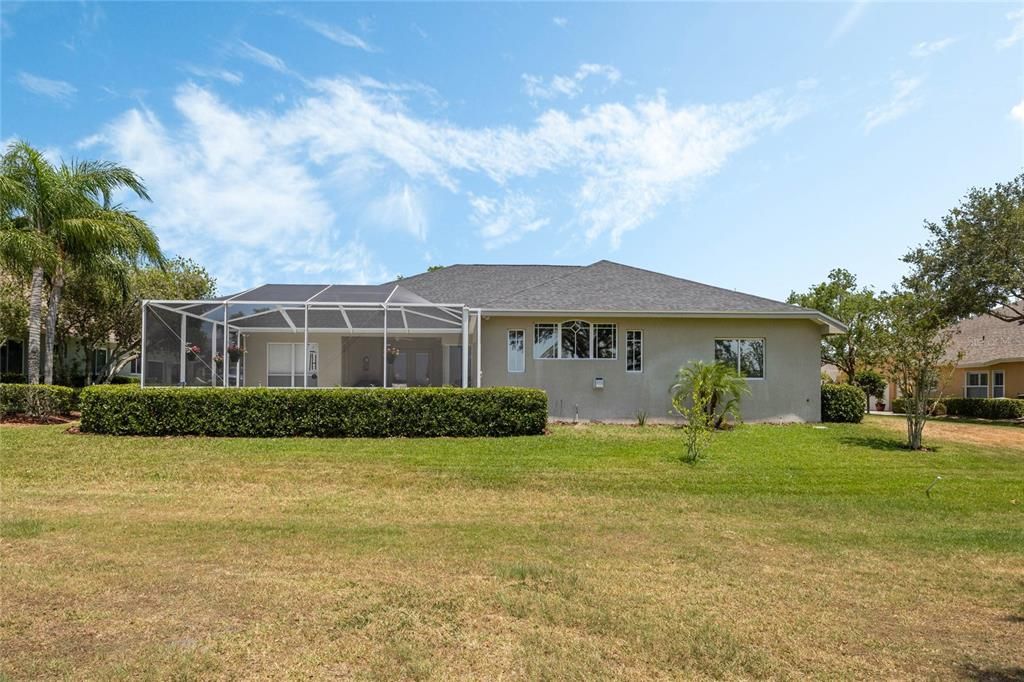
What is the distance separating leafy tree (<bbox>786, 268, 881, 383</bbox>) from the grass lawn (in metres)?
21.6

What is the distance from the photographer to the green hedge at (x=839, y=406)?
1744 centimetres

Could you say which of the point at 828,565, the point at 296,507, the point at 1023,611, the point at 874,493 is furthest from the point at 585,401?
the point at 1023,611

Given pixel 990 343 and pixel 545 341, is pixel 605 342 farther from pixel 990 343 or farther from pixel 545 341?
pixel 990 343

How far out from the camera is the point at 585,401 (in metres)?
16.7

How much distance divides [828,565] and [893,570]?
0.54 metres

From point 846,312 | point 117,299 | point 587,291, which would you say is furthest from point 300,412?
point 846,312

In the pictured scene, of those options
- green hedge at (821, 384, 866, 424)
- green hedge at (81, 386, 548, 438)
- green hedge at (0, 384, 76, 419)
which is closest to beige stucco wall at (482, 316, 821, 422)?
green hedge at (821, 384, 866, 424)

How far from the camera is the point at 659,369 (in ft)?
55.5

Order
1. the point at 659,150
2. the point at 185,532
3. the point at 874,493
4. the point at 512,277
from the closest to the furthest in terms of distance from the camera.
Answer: the point at 185,532 < the point at 874,493 < the point at 659,150 < the point at 512,277

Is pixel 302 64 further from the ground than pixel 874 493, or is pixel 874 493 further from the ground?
pixel 302 64

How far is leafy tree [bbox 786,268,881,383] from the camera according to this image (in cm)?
3050

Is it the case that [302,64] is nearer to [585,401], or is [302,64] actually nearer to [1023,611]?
[585,401]

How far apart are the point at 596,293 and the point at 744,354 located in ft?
14.6

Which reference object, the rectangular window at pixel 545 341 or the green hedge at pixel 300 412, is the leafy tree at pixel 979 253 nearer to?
the rectangular window at pixel 545 341
